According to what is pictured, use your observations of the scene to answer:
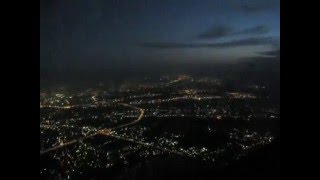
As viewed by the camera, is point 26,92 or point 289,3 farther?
point 26,92

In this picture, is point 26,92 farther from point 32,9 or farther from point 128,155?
point 128,155

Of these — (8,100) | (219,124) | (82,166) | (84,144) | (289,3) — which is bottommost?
(82,166)

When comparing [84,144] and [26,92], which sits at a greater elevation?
[26,92]

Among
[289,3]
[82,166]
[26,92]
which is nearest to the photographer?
[289,3]

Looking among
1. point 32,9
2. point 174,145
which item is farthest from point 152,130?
point 32,9

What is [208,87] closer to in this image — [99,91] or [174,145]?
[174,145]

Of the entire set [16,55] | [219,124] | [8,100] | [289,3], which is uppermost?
[289,3]

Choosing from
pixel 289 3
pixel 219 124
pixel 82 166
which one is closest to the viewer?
pixel 289 3

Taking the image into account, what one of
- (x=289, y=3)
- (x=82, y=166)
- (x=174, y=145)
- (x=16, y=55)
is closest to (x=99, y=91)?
(x=82, y=166)

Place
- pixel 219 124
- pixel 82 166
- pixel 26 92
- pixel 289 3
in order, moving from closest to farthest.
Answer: pixel 289 3 → pixel 26 92 → pixel 82 166 → pixel 219 124
